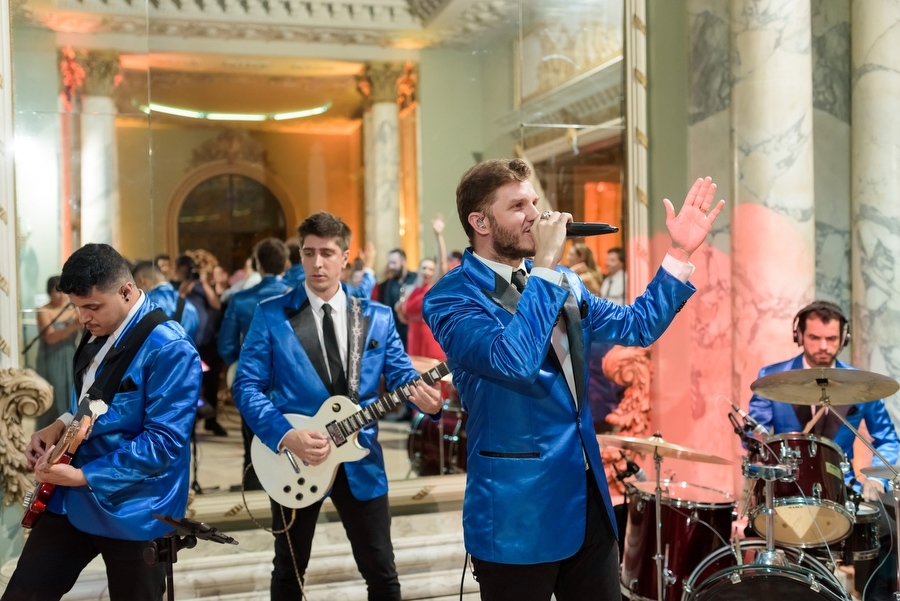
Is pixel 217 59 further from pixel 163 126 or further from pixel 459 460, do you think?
pixel 459 460

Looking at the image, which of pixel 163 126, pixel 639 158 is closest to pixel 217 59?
pixel 163 126

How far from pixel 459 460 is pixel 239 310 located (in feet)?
5.82

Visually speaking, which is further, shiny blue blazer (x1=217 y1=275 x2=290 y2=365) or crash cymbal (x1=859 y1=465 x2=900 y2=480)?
shiny blue blazer (x1=217 y1=275 x2=290 y2=365)

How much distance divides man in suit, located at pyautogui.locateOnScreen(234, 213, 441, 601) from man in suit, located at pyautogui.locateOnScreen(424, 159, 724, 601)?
1.09m

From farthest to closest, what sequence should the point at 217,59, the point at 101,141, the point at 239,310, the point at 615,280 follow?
1. the point at 217,59
2. the point at 615,280
3. the point at 239,310
4. the point at 101,141

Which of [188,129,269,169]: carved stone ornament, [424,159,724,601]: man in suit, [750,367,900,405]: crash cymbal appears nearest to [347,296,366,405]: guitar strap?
[424,159,724,601]: man in suit

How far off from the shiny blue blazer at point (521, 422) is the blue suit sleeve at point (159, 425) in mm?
1044

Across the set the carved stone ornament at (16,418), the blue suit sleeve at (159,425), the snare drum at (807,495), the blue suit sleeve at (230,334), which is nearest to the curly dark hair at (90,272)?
the blue suit sleeve at (159,425)

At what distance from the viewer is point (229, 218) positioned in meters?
9.39

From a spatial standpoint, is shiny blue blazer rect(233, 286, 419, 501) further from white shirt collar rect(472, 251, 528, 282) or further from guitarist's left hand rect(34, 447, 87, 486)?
white shirt collar rect(472, 251, 528, 282)

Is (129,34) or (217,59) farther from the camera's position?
(217,59)

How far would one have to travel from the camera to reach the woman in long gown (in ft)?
17.0

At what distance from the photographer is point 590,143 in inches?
260

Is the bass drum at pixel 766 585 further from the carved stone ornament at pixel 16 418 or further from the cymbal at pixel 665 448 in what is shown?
the carved stone ornament at pixel 16 418
